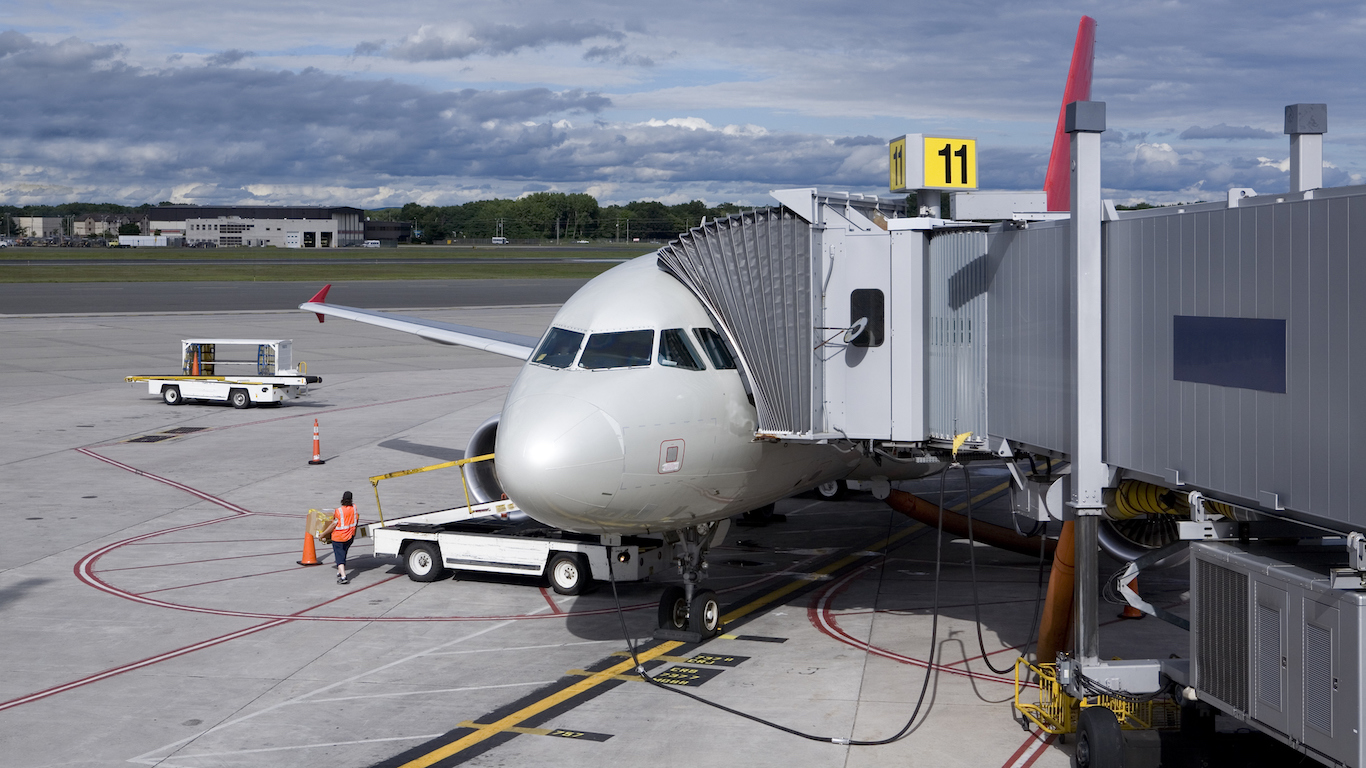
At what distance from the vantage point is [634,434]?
15500 millimetres

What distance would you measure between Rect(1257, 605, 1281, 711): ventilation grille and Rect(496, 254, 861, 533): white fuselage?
22.4ft

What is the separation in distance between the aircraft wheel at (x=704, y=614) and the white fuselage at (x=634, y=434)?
1351 millimetres

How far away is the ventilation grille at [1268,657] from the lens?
11.0 metres

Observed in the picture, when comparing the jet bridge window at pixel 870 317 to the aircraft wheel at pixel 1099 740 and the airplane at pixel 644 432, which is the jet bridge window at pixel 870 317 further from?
the aircraft wheel at pixel 1099 740

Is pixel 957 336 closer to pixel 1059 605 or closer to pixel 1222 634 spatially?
pixel 1059 605

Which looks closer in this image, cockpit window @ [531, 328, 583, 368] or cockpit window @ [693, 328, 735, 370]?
cockpit window @ [531, 328, 583, 368]

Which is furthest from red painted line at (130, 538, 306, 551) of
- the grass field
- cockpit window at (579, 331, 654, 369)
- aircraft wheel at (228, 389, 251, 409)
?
the grass field

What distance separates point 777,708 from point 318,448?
2137 centimetres

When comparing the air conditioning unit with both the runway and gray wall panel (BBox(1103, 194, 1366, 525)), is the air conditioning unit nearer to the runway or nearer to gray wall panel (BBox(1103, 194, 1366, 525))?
gray wall panel (BBox(1103, 194, 1366, 525))

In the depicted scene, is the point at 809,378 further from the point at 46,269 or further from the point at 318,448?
the point at 46,269

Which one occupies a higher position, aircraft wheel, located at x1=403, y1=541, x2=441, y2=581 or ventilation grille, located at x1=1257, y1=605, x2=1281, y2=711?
ventilation grille, located at x1=1257, y1=605, x2=1281, y2=711

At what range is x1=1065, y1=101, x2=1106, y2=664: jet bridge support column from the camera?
13.0 metres

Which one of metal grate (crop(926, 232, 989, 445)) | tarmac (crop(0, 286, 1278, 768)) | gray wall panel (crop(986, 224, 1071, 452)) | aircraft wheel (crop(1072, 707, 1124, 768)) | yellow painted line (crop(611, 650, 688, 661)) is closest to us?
aircraft wheel (crop(1072, 707, 1124, 768))

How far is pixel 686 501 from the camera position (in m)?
16.5
